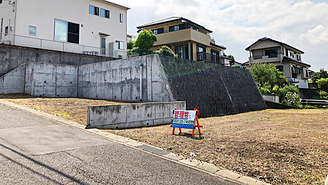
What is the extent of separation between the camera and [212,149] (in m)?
5.29

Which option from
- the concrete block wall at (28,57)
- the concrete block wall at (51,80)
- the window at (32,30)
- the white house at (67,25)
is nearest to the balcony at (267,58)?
the white house at (67,25)

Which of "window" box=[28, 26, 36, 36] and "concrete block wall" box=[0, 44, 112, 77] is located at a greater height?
"window" box=[28, 26, 36, 36]

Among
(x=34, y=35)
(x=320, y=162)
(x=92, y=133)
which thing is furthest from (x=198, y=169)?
(x=34, y=35)

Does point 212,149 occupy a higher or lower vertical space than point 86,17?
lower

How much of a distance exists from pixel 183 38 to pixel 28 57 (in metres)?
18.1

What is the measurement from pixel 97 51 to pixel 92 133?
18.2m

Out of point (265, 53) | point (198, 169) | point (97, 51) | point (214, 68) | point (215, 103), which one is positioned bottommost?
point (198, 169)

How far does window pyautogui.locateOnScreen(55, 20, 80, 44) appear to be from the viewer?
20.7 m

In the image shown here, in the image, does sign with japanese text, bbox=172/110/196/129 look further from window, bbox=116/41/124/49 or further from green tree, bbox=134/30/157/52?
green tree, bbox=134/30/157/52

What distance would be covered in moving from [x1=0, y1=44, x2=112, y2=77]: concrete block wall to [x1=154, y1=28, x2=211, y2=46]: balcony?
12607mm

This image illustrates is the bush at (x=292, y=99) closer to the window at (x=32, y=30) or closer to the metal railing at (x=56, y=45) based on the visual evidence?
the metal railing at (x=56, y=45)

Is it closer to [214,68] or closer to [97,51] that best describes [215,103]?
[214,68]

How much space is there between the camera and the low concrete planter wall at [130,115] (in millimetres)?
7508

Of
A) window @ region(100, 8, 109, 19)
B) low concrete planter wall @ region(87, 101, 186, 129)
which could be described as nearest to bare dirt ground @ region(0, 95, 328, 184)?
low concrete planter wall @ region(87, 101, 186, 129)
